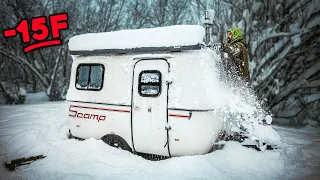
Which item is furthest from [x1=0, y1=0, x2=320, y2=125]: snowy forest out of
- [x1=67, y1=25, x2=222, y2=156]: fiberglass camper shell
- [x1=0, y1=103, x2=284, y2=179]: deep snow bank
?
[x1=0, y1=103, x2=284, y2=179]: deep snow bank

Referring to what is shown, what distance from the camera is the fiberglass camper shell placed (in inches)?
185

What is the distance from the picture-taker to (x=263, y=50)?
12.4 metres

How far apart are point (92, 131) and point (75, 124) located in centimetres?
55

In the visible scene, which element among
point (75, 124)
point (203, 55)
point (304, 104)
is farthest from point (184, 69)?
point (304, 104)

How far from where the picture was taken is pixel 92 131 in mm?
5848

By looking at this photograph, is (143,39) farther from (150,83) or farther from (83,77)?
(83,77)

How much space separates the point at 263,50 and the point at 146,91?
898 cm

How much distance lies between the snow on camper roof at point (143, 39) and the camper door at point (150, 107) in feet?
1.22

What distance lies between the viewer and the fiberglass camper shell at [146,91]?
4.71 meters

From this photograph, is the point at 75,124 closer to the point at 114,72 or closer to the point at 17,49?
the point at 114,72

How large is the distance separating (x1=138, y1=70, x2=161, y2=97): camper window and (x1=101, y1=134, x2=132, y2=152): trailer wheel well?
108 cm

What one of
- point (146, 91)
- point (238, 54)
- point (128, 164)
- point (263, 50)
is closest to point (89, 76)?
point (146, 91)

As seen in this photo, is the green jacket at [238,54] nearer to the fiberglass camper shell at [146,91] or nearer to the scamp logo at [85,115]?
the fiberglass camper shell at [146,91]

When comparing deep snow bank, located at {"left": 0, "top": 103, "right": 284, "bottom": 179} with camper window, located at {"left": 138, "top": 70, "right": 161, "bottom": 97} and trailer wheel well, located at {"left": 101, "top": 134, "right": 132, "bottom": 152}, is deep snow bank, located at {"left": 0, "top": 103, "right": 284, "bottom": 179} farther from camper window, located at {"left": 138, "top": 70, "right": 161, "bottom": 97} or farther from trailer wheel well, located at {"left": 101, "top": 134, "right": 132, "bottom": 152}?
camper window, located at {"left": 138, "top": 70, "right": 161, "bottom": 97}
